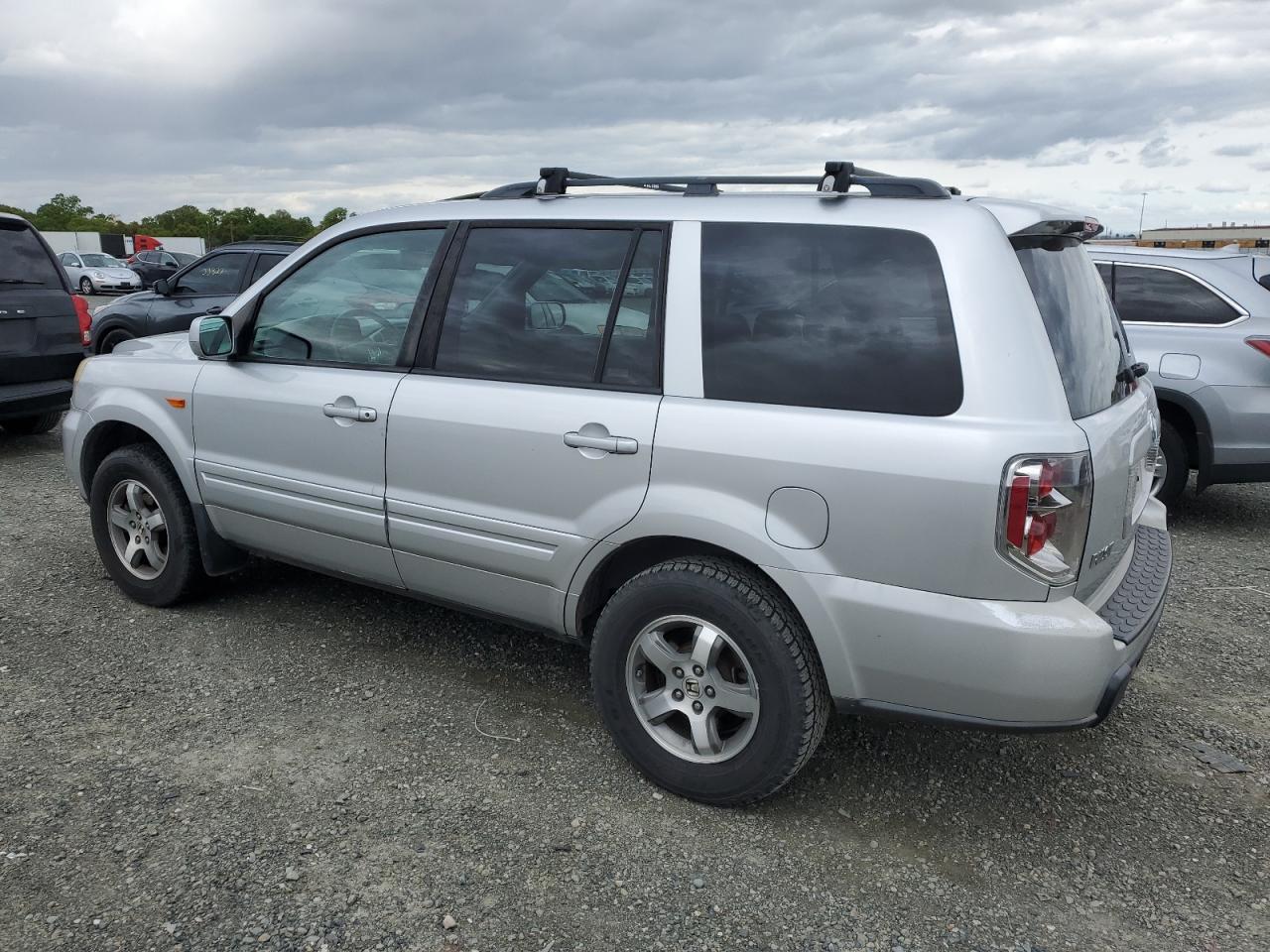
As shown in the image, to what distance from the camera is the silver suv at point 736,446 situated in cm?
257

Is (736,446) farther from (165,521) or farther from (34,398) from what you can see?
(34,398)

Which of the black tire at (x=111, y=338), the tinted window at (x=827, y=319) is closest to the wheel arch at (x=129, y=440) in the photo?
the tinted window at (x=827, y=319)

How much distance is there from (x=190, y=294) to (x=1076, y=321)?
10.2 metres

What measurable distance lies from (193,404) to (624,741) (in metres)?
2.35

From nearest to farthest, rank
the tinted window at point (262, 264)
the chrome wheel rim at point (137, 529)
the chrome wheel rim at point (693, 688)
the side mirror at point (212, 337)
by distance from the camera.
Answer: the chrome wheel rim at point (693, 688) → the side mirror at point (212, 337) → the chrome wheel rim at point (137, 529) → the tinted window at point (262, 264)

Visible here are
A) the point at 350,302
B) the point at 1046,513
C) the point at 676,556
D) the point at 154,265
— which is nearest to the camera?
the point at 1046,513

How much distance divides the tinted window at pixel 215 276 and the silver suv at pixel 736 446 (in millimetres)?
7310

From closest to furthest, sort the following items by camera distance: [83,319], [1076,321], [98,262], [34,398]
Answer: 1. [1076,321]
2. [34,398]
3. [83,319]
4. [98,262]

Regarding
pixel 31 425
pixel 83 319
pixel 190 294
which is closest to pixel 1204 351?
pixel 83 319

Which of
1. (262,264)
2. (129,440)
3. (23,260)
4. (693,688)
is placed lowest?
(693,688)

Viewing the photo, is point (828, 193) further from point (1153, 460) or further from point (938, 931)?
point (938, 931)

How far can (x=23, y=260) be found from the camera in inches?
308

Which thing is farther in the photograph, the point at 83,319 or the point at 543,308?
the point at 83,319

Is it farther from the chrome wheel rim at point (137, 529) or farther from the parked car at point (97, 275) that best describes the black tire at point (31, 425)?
the parked car at point (97, 275)
